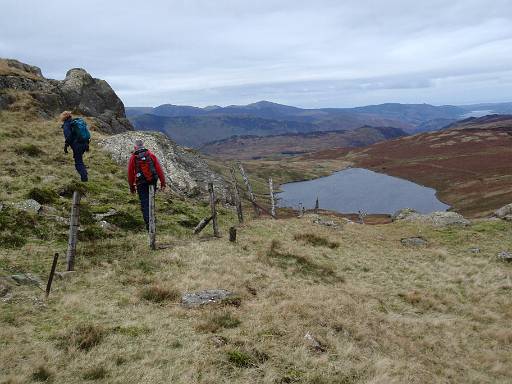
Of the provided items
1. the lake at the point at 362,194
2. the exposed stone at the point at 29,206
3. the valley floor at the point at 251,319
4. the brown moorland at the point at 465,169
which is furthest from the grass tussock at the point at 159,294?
the lake at the point at 362,194

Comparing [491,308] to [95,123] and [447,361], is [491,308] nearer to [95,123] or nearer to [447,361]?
[447,361]

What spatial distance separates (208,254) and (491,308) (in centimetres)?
1229

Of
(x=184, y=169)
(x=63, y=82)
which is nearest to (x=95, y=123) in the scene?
(x=63, y=82)

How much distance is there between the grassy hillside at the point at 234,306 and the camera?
10.0 meters

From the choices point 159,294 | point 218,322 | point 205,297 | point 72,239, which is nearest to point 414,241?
point 205,297

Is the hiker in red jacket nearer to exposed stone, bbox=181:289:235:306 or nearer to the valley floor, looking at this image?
the valley floor

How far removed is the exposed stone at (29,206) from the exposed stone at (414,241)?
23016 mm

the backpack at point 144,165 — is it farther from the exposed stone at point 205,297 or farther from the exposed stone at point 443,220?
the exposed stone at point 443,220

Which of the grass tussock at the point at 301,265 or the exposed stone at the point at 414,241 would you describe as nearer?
the grass tussock at the point at 301,265

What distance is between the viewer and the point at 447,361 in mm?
13148

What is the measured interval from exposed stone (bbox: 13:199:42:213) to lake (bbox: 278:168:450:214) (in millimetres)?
74099

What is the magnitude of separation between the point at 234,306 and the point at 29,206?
463 inches

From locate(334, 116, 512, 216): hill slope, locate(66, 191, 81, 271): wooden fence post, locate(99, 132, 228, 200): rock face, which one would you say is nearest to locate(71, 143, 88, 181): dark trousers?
locate(99, 132, 228, 200): rock face

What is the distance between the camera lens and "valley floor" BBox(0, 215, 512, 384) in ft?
32.3
